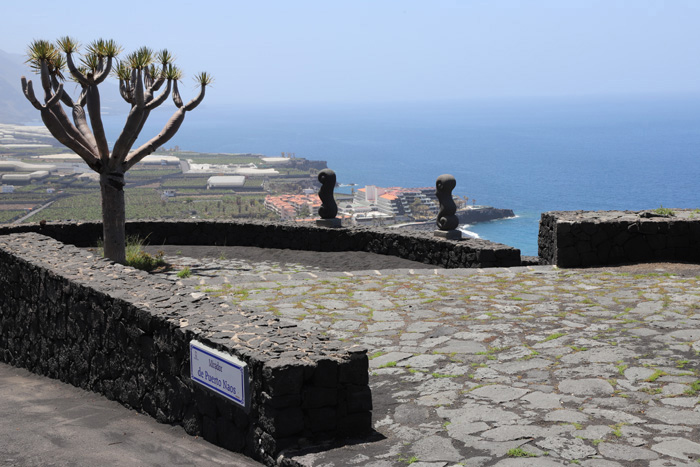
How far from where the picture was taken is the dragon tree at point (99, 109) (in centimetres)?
1338

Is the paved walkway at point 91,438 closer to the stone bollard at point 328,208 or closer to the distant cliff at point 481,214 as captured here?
the stone bollard at point 328,208

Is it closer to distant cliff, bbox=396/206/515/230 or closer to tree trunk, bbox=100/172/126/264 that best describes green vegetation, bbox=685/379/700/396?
tree trunk, bbox=100/172/126/264

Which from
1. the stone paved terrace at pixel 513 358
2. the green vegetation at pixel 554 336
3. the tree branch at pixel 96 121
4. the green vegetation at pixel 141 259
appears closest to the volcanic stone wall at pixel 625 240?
the stone paved terrace at pixel 513 358

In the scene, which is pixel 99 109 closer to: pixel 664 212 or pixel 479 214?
pixel 664 212

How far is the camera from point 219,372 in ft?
16.8

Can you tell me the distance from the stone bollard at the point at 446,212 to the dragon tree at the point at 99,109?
17.3 feet

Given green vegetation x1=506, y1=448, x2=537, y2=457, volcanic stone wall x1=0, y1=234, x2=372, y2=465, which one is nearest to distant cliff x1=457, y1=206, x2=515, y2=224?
volcanic stone wall x1=0, y1=234, x2=372, y2=465

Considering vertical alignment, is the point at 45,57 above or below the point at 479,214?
above

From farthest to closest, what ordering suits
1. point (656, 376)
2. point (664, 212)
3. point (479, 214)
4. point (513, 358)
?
point (479, 214), point (664, 212), point (513, 358), point (656, 376)

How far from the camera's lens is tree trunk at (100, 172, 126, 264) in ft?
46.3

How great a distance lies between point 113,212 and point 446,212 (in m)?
6.35

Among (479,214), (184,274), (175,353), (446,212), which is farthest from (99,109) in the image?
(479,214)

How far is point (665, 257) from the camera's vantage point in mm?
11766

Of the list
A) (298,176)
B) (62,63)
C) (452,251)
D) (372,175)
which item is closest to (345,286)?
(452,251)
